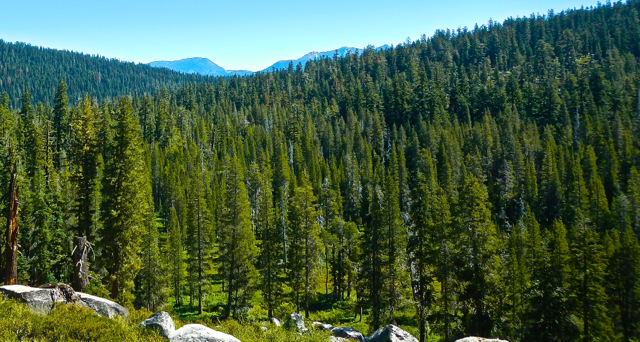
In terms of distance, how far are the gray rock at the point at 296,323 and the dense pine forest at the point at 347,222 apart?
9.68 meters

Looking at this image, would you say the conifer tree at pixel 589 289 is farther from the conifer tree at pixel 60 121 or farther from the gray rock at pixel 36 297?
the conifer tree at pixel 60 121

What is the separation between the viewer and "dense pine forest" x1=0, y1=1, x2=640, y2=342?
2561cm

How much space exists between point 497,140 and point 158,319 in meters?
96.2

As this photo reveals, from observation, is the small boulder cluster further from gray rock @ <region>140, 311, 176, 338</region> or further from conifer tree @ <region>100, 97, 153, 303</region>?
conifer tree @ <region>100, 97, 153, 303</region>

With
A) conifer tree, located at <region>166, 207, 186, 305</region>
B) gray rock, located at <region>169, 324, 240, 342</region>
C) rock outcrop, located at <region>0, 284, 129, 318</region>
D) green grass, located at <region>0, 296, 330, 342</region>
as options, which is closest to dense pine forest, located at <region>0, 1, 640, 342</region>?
conifer tree, located at <region>166, 207, 186, 305</region>

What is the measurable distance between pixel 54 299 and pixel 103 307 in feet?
4.99

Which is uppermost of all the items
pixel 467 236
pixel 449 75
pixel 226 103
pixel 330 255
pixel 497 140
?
pixel 449 75

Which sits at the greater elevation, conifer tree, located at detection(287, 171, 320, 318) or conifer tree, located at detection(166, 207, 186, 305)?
conifer tree, located at detection(287, 171, 320, 318)

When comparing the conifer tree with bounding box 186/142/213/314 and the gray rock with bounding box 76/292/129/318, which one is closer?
the gray rock with bounding box 76/292/129/318

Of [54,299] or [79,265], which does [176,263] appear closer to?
[79,265]

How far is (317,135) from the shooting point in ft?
408

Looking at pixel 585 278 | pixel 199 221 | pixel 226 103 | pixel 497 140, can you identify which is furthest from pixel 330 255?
pixel 226 103

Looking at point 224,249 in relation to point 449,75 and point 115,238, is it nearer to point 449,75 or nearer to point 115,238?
point 115,238

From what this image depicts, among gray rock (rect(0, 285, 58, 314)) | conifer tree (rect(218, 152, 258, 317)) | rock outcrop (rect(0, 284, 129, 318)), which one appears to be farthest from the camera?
conifer tree (rect(218, 152, 258, 317))
